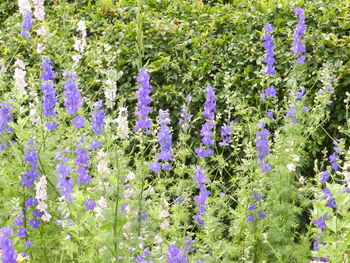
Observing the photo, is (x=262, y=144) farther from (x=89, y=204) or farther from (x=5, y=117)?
(x=5, y=117)

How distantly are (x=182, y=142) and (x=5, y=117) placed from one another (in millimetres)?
1450

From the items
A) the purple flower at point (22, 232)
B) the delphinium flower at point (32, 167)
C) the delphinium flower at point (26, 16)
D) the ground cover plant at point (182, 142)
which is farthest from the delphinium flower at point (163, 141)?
the delphinium flower at point (26, 16)

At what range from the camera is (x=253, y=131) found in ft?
14.4

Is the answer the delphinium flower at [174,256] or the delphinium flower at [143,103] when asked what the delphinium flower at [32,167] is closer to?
the delphinium flower at [143,103]

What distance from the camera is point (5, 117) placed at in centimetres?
398

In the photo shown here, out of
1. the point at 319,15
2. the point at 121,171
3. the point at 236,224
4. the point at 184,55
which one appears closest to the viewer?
the point at 121,171

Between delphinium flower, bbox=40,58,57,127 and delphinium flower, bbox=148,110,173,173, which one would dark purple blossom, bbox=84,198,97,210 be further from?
delphinium flower, bbox=40,58,57,127

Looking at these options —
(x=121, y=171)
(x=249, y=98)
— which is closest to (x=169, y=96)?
(x=249, y=98)

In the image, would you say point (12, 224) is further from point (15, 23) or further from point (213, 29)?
point (15, 23)

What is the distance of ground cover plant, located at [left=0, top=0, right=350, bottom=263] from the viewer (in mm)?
3338

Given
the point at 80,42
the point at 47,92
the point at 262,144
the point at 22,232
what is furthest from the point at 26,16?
the point at 262,144

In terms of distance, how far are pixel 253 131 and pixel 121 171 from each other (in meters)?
1.36

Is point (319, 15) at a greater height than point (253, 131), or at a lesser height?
greater

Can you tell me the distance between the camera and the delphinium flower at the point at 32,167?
3.75m
